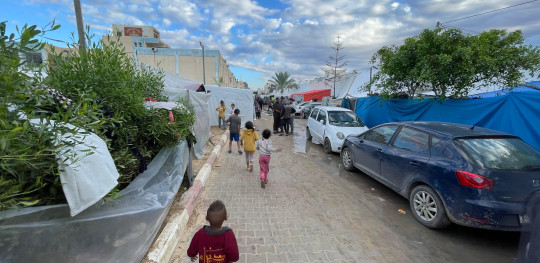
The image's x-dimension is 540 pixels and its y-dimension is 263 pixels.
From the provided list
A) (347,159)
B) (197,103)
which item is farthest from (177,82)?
(347,159)

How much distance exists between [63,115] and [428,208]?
4595 millimetres

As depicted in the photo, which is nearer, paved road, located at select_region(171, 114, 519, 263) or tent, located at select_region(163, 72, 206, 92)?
paved road, located at select_region(171, 114, 519, 263)

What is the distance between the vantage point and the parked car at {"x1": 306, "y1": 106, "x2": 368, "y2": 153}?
24.3ft

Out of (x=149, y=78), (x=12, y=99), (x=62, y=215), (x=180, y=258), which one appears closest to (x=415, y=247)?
(x=180, y=258)

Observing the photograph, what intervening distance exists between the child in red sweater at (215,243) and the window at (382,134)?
401 centimetres

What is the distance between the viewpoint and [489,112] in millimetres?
5738

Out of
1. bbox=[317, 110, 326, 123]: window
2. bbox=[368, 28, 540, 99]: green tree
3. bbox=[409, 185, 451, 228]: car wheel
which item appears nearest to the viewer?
bbox=[409, 185, 451, 228]: car wheel

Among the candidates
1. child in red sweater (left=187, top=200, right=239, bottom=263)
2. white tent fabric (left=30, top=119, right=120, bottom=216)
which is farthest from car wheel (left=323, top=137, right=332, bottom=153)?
white tent fabric (left=30, top=119, right=120, bottom=216)

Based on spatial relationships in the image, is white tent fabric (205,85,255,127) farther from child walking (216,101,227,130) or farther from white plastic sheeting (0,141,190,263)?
white plastic sheeting (0,141,190,263)

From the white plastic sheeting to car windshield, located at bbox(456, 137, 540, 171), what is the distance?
428cm

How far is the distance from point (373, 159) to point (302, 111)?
1782cm

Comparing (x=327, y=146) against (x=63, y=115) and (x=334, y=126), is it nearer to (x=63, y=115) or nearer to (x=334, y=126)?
(x=334, y=126)

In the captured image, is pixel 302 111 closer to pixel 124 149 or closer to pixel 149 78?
pixel 149 78

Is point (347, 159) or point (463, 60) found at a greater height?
point (463, 60)
